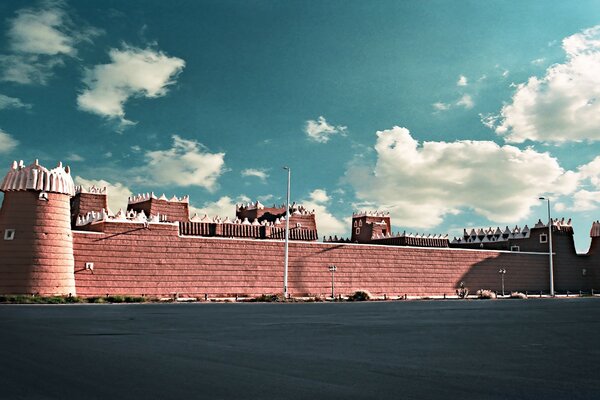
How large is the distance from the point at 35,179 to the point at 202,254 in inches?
526

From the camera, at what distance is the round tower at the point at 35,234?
123ft

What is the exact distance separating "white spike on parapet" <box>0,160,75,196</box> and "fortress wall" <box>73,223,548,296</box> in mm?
3752

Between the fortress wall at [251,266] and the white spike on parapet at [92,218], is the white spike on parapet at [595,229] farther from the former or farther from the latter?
the white spike on parapet at [92,218]

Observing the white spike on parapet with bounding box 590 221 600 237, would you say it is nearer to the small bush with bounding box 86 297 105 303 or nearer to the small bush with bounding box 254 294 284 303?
the small bush with bounding box 254 294 284 303

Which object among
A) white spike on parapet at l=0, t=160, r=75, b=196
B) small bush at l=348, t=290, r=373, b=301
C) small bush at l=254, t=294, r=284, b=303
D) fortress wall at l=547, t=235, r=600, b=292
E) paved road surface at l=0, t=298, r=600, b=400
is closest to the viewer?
paved road surface at l=0, t=298, r=600, b=400

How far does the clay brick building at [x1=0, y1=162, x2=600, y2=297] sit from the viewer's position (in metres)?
38.7

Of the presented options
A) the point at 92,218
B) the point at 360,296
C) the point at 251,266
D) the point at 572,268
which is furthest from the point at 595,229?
the point at 92,218

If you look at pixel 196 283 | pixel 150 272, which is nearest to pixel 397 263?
pixel 196 283

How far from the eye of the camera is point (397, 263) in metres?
58.3

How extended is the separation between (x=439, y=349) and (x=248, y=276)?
3806 centimetres

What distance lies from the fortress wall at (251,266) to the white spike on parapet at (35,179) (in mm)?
3752

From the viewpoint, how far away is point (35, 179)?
3897 cm

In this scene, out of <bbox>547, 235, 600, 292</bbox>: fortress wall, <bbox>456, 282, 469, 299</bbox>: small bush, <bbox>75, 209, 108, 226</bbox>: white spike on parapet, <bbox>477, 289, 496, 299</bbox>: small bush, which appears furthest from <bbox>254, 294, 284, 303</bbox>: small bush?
<bbox>547, 235, 600, 292</bbox>: fortress wall

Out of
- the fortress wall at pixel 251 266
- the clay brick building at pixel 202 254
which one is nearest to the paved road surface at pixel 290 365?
the clay brick building at pixel 202 254
